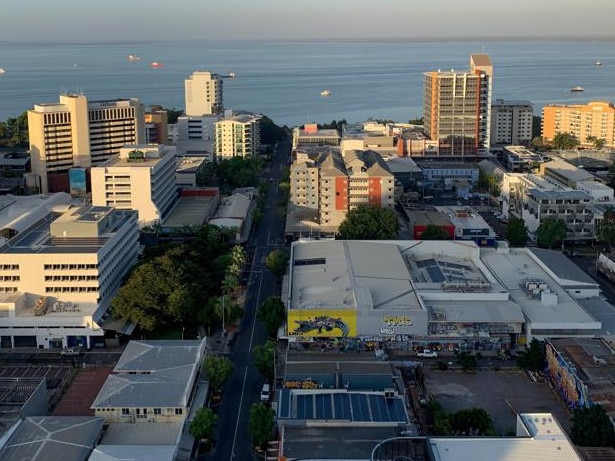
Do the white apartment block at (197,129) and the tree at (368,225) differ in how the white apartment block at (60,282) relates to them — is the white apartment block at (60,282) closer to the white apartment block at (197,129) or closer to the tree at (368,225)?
the tree at (368,225)

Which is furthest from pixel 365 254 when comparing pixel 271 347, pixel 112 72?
pixel 112 72

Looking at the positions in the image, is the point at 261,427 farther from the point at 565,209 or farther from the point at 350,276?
the point at 565,209

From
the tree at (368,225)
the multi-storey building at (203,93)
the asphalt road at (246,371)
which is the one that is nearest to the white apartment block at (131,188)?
the asphalt road at (246,371)

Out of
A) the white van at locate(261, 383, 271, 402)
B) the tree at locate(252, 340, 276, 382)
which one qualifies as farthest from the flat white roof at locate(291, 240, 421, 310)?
the white van at locate(261, 383, 271, 402)

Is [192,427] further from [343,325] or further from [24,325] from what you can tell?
[24,325]

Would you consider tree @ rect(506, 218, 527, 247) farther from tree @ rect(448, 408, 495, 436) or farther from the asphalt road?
tree @ rect(448, 408, 495, 436)

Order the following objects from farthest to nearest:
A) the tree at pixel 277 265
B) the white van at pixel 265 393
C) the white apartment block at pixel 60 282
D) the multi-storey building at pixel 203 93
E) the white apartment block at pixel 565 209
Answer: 1. the multi-storey building at pixel 203 93
2. the white apartment block at pixel 565 209
3. the tree at pixel 277 265
4. the white apartment block at pixel 60 282
5. the white van at pixel 265 393
